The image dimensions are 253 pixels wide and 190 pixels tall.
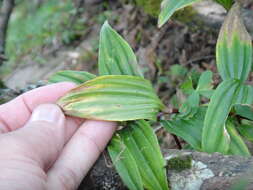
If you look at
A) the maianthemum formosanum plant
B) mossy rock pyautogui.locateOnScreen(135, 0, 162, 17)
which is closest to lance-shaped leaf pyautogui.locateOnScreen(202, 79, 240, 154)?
the maianthemum formosanum plant

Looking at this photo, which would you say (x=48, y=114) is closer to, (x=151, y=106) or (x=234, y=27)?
(x=151, y=106)

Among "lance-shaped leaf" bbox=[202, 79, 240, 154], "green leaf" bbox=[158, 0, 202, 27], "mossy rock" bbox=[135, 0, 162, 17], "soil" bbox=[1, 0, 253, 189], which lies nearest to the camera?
"lance-shaped leaf" bbox=[202, 79, 240, 154]

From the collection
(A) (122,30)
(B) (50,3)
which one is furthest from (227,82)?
(B) (50,3)

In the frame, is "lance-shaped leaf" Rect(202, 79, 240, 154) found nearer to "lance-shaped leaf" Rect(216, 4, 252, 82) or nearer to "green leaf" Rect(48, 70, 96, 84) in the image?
"lance-shaped leaf" Rect(216, 4, 252, 82)

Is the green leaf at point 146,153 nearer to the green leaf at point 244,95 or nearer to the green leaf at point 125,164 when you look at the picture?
the green leaf at point 125,164

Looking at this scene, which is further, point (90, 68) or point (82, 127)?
point (90, 68)

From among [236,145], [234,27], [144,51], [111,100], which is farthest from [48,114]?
[144,51]

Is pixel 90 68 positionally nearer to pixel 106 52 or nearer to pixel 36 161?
pixel 106 52
